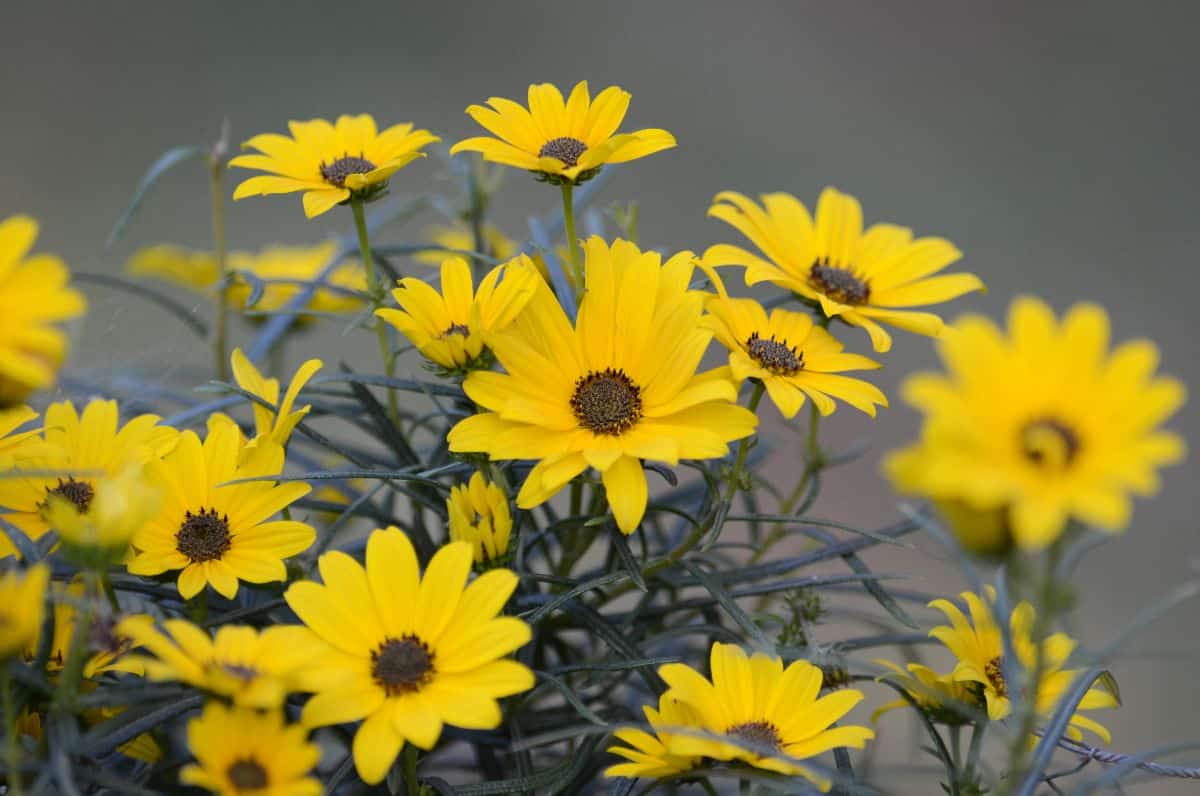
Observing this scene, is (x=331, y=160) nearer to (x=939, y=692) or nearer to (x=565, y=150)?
(x=565, y=150)

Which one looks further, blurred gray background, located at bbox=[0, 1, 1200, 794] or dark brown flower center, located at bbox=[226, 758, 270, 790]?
blurred gray background, located at bbox=[0, 1, 1200, 794]

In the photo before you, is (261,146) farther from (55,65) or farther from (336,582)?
(55,65)

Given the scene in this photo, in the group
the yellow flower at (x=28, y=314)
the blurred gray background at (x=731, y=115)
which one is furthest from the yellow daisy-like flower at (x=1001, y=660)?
the blurred gray background at (x=731, y=115)

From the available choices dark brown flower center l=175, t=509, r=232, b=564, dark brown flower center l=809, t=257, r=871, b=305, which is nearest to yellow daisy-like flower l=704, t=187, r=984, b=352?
dark brown flower center l=809, t=257, r=871, b=305

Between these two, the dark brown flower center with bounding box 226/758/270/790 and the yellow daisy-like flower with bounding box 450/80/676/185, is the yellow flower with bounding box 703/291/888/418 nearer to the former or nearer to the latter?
the yellow daisy-like flower with bounding box 450/80/676/185

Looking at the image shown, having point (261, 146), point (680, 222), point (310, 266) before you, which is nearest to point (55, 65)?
point (680, 222)
